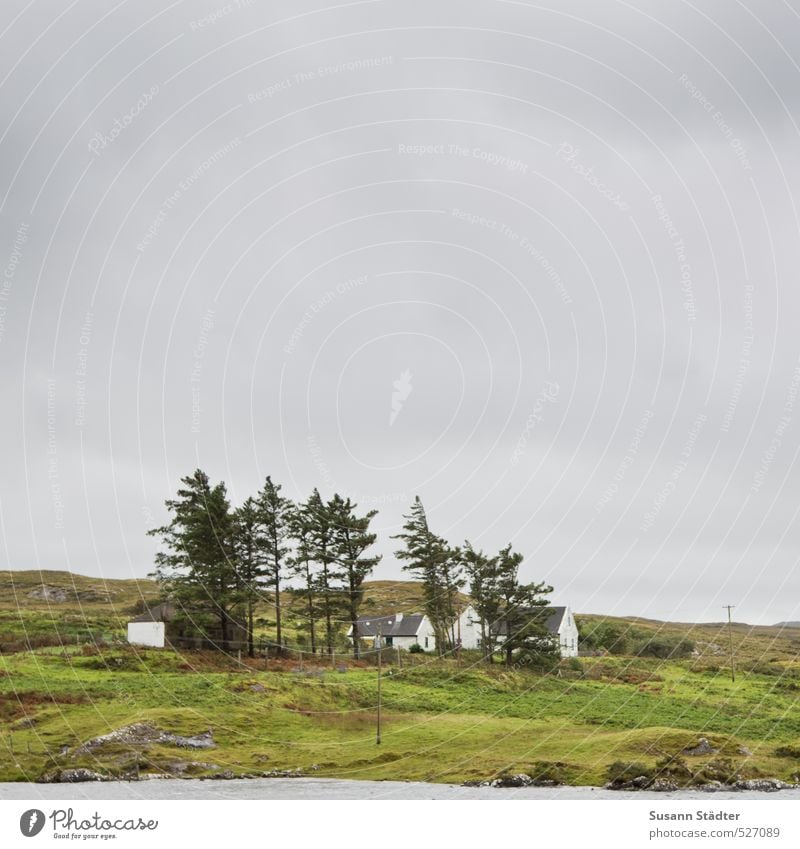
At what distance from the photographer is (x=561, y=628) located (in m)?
37.4

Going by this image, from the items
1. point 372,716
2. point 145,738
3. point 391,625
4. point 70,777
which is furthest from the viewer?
point 391,625

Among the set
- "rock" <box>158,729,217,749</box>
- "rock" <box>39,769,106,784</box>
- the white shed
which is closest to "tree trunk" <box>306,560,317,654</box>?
the white shed

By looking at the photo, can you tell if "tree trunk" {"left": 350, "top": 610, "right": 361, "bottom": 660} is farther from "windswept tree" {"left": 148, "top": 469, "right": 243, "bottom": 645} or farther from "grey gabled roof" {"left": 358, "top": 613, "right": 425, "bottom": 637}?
"windswept tree" {"left": 148, "top": 469, "right": 243, "bottom": 645}

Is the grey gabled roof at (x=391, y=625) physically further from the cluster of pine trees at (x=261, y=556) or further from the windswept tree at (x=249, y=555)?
the windswept tree at (x=249, y=555)

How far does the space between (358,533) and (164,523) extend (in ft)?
23.3

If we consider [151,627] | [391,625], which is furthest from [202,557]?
[391,625]

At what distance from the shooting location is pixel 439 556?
35.0 m

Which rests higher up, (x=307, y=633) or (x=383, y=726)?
(x=307, y=633)

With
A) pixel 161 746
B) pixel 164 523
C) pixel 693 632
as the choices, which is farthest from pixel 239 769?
pixel 693 632

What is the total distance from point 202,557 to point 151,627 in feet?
10.2

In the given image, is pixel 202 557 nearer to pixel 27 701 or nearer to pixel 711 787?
pixel 27 701

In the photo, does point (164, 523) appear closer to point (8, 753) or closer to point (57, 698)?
point (57, 698)

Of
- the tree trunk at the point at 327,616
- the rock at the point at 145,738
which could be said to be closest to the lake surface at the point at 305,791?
the rock at the point at 145,738

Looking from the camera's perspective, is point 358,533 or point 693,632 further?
point 693,632
